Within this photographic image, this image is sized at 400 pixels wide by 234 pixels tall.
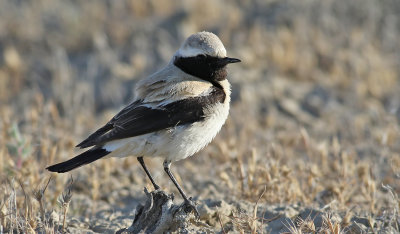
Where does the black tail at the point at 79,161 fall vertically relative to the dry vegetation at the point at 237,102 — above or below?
above

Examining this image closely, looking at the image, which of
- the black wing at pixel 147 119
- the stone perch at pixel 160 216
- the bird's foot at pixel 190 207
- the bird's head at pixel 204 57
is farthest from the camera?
the bird's head at pixel 204 57

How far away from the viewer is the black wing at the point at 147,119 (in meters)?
4.70

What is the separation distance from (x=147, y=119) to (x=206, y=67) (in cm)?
88

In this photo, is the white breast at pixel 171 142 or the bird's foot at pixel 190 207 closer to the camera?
the bird's foot at pixel 190 207

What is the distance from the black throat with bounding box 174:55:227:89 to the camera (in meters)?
5.34

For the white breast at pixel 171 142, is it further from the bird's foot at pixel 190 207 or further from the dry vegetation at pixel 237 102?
the dry vegetation at pixel 237 102

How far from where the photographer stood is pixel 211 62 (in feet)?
17.5

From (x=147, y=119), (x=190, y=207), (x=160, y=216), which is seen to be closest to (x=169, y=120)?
(x=147, y=119)

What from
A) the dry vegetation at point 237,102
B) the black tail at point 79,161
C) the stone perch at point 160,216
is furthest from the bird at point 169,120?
the dry vegetation at point 237,102

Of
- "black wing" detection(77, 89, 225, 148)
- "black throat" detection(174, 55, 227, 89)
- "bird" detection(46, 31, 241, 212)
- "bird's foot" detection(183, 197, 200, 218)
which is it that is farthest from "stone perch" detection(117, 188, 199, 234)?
"black throat" detection(174, 55, 227, 89)

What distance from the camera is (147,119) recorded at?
15.7 feet

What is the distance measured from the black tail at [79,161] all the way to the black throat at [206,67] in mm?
1213

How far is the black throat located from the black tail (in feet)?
3.98

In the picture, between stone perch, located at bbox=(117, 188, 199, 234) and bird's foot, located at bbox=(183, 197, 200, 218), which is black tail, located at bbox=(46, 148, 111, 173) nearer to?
stone perch, located at bbox=(117, 188, 199, 234)
